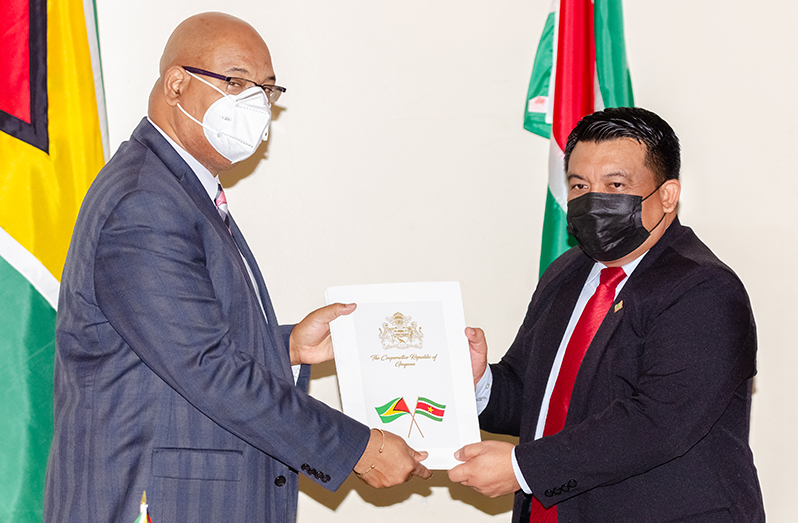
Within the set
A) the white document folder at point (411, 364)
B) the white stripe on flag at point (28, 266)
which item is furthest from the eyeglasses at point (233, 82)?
the white stripe on flag at point (28, 266)

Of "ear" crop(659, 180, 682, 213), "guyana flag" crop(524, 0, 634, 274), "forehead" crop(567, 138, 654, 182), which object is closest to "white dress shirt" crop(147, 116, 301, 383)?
"forehead" crop(567, 138, 654, 182)

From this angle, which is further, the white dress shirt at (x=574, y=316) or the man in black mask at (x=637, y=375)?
the white dress shirt at (x=574, y=316)

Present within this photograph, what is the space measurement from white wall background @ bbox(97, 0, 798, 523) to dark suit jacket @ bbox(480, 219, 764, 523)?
3.36ft

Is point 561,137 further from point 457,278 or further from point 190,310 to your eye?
point 190,310

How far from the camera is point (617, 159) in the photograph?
6.90 feet

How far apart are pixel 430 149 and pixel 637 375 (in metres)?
1.64

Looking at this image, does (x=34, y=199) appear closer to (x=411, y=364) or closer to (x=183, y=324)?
(x=183, y=324)

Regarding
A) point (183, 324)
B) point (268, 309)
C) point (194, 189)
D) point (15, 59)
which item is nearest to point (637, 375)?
point (268, 309)

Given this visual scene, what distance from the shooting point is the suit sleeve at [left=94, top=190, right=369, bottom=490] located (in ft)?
6.09

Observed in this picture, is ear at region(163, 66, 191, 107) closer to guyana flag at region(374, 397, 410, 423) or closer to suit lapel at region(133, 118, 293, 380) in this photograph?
suit lapel at region(133, 118, 293, 380)

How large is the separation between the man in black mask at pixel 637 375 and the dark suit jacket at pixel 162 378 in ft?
2.06

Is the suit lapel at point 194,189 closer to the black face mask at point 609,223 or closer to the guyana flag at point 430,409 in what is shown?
the guyana flag at point 430,409

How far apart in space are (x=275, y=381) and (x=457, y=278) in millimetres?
1550

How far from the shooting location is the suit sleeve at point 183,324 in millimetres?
1857
